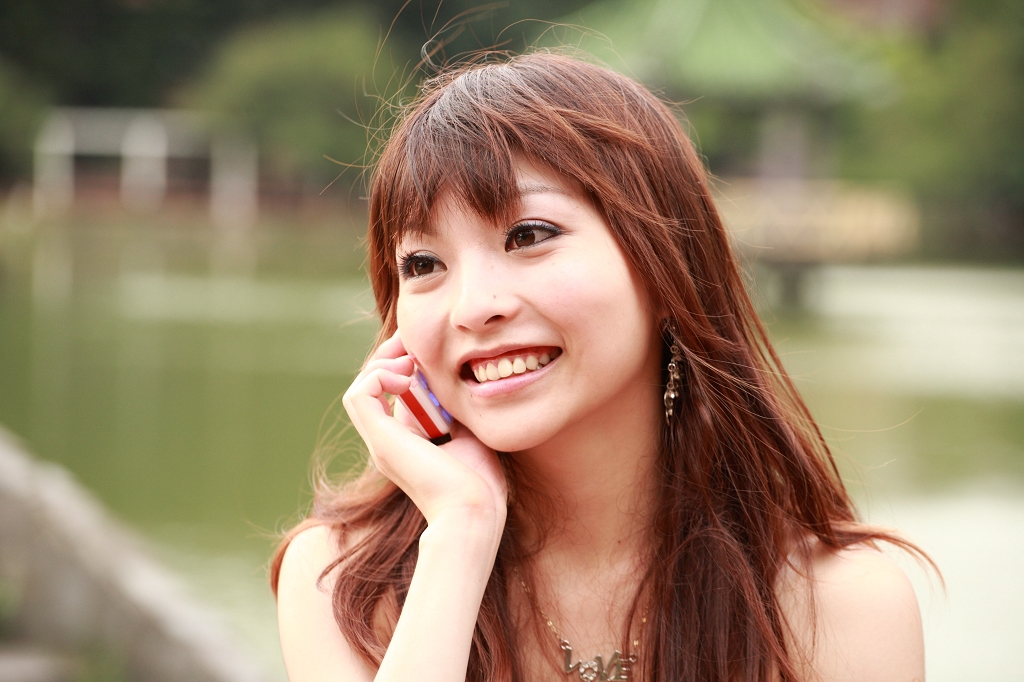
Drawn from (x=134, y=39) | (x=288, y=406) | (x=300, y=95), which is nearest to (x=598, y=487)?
(x=288, y=406)

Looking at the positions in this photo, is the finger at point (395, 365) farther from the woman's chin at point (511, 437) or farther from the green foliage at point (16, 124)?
the green foliage at point (16, 124)

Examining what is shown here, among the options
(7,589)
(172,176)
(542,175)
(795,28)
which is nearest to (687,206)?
(542,175)

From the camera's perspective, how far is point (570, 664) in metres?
1.65

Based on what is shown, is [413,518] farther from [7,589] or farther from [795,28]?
[795,28]

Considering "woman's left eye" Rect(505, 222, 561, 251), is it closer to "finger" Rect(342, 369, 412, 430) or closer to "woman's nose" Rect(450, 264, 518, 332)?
"woman's nose" Rect(450, 264, 518, 332)

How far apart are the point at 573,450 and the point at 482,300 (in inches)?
13.0

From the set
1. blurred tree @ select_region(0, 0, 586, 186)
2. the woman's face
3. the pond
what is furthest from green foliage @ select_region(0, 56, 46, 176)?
the woman's face

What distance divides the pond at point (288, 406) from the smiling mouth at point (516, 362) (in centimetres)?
70

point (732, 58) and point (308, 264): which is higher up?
point (732, 58)

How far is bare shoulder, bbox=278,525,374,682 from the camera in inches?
61.4

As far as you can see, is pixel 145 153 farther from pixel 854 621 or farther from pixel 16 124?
pixel 854 621

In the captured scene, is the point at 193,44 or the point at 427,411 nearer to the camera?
the point at 427,411

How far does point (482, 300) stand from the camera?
1.47 meters

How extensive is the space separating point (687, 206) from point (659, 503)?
48 centimetres
